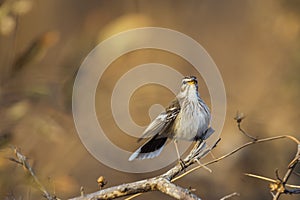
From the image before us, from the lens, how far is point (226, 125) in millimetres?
7156

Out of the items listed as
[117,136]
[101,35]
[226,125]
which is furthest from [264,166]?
[101,35]

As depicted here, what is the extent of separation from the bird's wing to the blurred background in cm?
46

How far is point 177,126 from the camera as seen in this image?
3740mm

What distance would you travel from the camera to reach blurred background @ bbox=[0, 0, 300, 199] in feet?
11.7

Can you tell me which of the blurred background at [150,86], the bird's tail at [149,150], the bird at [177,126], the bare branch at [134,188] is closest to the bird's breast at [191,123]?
the bird at [177,126]

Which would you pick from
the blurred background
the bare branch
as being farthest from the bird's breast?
the bare branch

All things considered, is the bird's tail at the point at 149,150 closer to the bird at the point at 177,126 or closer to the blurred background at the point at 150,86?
the bird at the point at 177,126

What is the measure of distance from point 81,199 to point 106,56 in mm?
1248

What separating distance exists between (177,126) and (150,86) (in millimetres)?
2674

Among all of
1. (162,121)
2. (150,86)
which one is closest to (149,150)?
(162,121)

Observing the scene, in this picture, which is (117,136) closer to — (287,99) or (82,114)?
(287,99)

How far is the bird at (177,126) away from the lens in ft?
11.7

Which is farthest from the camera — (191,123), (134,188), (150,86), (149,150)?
(150,86)

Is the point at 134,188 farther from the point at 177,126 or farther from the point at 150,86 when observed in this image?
the point at 150,86
